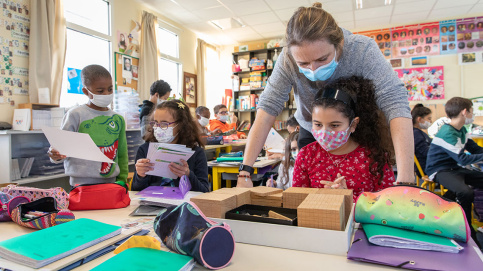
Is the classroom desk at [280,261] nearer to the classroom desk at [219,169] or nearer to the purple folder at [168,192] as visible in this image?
the purple folder at [168,192]

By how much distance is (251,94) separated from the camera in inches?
275

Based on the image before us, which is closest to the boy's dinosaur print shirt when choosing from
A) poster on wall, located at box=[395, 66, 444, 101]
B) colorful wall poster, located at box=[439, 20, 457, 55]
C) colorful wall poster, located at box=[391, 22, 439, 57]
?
poster on wall, located at box=[395, 66, 444, 101]

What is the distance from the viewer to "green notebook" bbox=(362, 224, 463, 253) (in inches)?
24.8

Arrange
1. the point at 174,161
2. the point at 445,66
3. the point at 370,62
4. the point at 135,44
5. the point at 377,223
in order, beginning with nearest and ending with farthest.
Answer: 1. the point at 377,223
2. the point at 370,62
3. the point at 174,161
4. the point at 135,44
5. the point at 445,66

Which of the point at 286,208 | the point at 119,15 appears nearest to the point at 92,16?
the point at 119,15

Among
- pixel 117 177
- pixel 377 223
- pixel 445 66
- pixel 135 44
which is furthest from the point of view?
→ pixel 445 66

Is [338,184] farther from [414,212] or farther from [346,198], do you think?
[414,212]

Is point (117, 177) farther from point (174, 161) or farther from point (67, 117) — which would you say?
point (174, 161)

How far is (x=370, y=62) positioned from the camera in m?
1.19

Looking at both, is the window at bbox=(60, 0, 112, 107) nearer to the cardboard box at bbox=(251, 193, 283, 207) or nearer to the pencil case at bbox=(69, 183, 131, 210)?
the pencil case at bbox=(69, 183, 131, 210)

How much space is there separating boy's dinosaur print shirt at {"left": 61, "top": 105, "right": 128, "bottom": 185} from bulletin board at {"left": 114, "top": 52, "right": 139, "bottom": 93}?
9.48 feet

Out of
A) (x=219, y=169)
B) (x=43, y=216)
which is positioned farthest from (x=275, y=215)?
(x=219, y=169)

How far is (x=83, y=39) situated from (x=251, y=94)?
12.1ft

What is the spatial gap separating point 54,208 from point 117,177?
0.98 m
